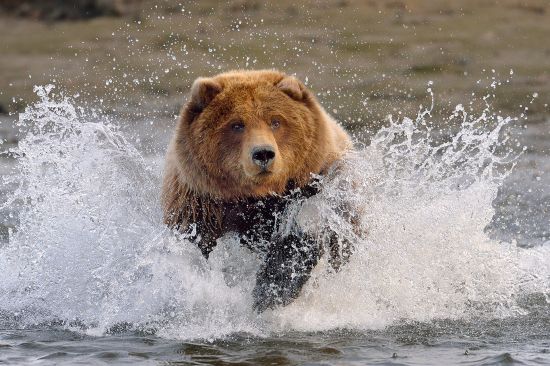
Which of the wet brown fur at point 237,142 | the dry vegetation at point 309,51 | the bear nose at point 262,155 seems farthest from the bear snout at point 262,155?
the dry vegetation at point 309,51


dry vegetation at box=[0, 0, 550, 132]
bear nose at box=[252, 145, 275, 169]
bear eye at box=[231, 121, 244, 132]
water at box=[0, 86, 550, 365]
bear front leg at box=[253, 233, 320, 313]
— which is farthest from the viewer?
dry vegetation at box=[0, 0, 550, 132]

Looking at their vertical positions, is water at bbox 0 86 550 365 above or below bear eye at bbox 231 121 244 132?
below

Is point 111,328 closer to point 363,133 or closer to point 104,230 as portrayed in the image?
point 104,230

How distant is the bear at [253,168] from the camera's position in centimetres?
691

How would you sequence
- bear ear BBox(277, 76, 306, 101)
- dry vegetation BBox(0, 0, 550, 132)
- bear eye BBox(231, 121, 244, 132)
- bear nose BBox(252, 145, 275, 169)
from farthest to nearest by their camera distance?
dry vegetation BBox(0, 0, 550, 132), bear ear BBox(277, 76, 306, 101), bear eye BBox(231, 121, 244, 132), bear nose BBox(252, 145, 275, 169)

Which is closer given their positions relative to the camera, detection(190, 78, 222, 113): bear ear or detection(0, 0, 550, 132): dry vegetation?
detection(190, 78, 222, 113): bear ear

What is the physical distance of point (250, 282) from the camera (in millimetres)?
7582

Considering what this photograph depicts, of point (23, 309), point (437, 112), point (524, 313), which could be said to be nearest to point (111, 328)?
point (23, 309)

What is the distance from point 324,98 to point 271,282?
10.0 m

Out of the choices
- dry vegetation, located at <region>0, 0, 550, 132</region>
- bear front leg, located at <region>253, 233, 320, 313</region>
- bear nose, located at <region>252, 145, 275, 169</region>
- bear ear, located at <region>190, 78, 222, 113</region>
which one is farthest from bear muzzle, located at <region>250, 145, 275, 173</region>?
dry vegetation, located at <region>0, 0, 550, 132</region>

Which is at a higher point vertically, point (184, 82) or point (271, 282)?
point (184, 82)

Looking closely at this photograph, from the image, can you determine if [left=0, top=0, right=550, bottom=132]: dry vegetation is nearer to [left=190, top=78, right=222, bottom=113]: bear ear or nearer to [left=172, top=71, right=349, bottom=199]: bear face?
[left=172, top=71, right=349, bottom=199]: bear face

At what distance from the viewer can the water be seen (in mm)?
6715

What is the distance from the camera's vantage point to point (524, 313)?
740cm
